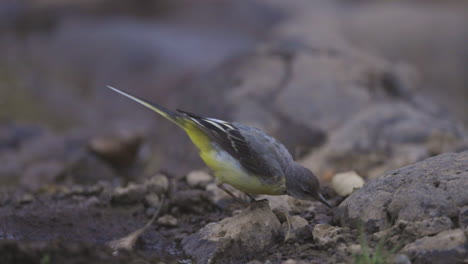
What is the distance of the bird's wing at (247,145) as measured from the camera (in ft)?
16.6

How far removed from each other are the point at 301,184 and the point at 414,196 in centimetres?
95

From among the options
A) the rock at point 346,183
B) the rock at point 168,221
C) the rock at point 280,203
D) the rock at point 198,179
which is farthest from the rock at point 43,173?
the rock at point 346,183

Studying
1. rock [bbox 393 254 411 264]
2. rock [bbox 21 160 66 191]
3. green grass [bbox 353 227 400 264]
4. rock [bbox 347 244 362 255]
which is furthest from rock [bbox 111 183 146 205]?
rock [bbox 21 160 66 191]

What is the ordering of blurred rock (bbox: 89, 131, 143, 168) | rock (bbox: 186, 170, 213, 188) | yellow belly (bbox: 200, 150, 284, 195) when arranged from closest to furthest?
yellow belly (bbox: 200, 150, 284, 195) → rock (bbox: 186, 170, 213, 188) → blurred rock (bbox: 89, 131, 143, 168)

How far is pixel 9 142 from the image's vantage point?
11.9 metres

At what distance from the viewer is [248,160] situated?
16.8 ft

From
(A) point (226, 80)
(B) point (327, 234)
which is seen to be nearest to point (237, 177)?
(B) point (327, 234)

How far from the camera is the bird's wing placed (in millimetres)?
5059

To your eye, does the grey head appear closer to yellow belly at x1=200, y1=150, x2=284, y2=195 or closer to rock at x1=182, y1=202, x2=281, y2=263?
yellow belly at x1=200, y1=150, x2=284, y2=195

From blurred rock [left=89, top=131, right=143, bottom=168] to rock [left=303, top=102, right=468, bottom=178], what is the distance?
3357 millimetres

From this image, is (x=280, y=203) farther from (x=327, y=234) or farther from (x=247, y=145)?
(x=327, y=234)

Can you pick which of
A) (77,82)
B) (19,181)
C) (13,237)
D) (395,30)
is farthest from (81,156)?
(395,30)

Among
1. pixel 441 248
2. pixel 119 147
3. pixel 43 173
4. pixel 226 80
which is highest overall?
pixel 441 248

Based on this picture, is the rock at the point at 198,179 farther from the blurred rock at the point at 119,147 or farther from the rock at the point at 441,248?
the blurred rock at the point at 119,147
